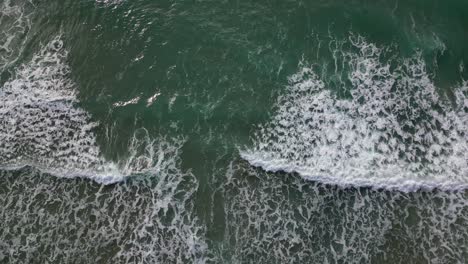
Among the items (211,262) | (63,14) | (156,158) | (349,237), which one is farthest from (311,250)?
(63,14)

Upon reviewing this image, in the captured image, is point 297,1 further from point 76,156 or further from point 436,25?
point 76,156

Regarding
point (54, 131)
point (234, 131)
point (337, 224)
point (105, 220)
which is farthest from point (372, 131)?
point (54, 131)

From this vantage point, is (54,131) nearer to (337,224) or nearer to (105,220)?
(105,220)

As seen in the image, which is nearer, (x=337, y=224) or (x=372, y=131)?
(x=337, y=224)

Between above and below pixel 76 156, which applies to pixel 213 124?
above

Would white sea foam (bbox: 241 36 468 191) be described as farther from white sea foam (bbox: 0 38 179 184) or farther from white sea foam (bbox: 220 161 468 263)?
white sea foam (bbox: 0 38 179 184)
